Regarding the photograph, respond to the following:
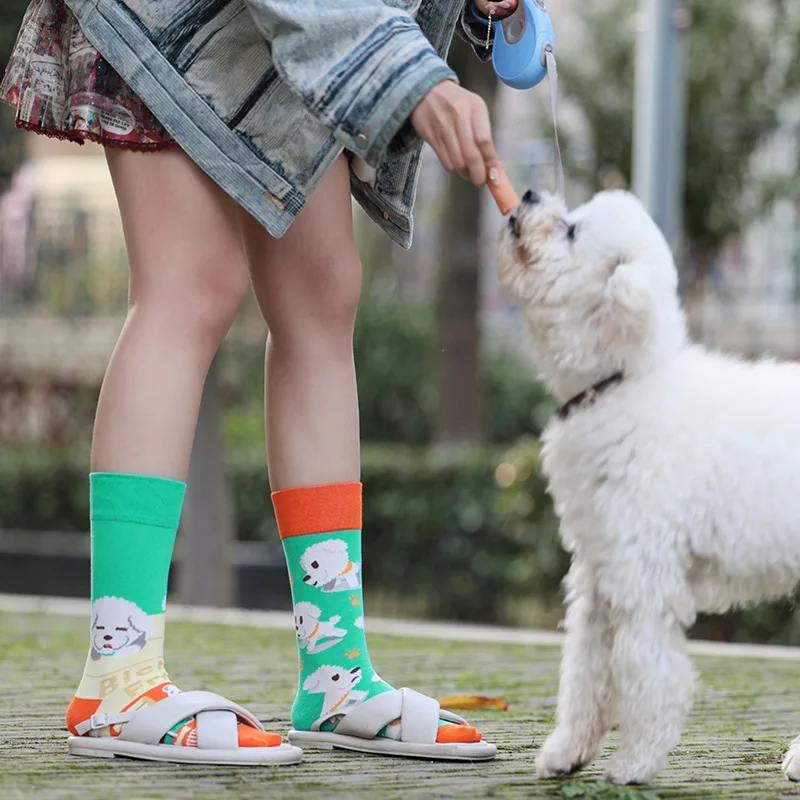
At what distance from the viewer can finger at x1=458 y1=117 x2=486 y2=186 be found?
2.30m

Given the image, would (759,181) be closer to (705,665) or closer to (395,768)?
(705,665)

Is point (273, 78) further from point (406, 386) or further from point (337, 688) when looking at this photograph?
point (406, 386)

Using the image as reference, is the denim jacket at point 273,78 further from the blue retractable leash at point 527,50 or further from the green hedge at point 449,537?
the green hedge at point 449,537

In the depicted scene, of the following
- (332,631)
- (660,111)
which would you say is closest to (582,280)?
(332,631)

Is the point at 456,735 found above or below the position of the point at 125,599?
below

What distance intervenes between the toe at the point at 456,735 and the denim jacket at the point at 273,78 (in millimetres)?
972

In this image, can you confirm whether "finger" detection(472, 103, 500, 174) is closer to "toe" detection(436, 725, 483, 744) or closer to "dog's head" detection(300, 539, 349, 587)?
"dog's head" detection(300, 539, 349, 587)

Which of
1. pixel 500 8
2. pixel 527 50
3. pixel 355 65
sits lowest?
pixel 355 65

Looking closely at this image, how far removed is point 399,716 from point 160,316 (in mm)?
864

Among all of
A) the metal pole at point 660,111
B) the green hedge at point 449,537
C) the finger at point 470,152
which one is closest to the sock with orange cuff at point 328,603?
the finger at point 470,152

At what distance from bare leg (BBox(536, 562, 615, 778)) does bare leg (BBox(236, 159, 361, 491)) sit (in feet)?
1.73

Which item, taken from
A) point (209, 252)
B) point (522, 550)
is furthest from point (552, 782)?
point (522, 550)

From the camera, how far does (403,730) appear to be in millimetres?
2666

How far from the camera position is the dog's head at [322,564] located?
273 cm
